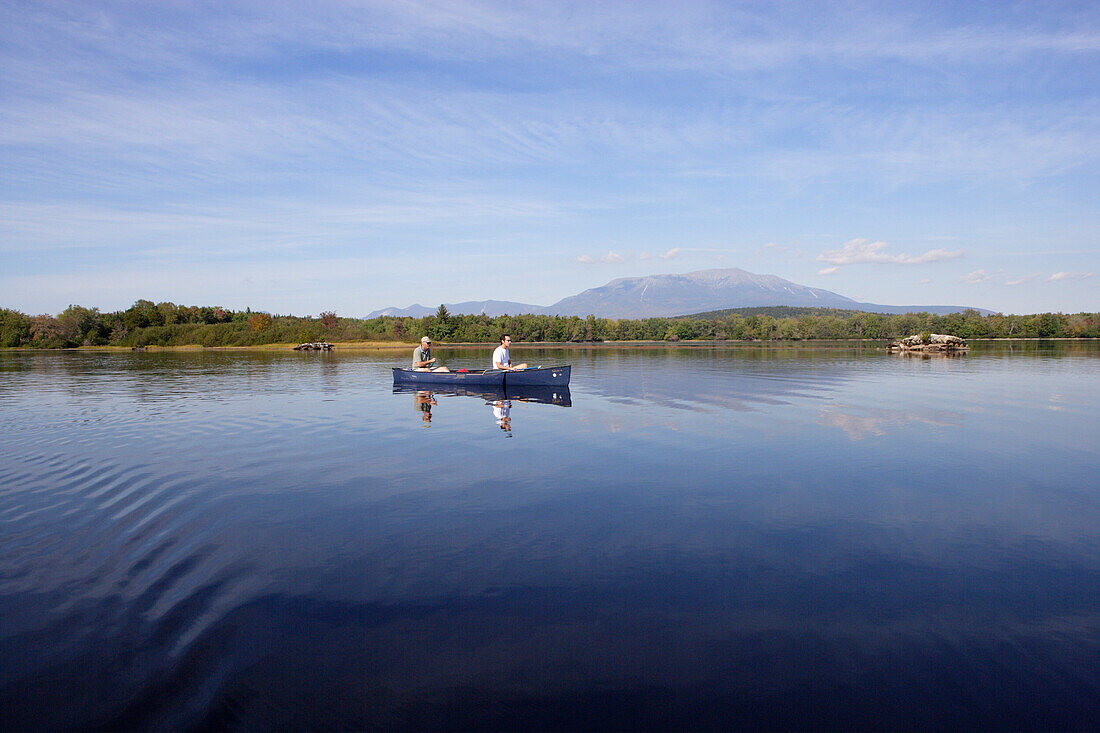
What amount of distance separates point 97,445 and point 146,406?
393 inches

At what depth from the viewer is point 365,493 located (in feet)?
39.2

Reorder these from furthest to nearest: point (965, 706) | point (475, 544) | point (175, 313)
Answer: point (175, 313) → point (475, 544) → point (965, 706)

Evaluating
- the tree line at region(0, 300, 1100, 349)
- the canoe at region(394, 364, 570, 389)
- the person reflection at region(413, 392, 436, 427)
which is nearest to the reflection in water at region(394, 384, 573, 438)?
the person reflection at region(413, 392, 436, 427)

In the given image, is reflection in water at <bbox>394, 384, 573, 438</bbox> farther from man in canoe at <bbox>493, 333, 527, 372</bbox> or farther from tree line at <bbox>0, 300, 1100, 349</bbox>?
tree line at <bbox>0, 300, 1100, 349</bbox>

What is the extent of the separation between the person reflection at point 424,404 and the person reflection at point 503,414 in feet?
8.36

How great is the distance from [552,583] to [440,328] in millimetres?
137683

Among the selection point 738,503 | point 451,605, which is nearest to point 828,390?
point 738,503

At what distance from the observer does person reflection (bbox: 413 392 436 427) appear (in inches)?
881

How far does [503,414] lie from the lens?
23438 millimetres

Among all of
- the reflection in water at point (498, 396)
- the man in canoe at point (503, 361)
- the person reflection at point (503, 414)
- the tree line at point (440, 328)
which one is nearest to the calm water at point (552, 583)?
the person reflection at point (503, 414)

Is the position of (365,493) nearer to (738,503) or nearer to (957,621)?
(738,503)

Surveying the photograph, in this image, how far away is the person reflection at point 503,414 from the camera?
2028 cm

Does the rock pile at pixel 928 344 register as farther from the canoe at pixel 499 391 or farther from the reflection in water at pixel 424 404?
the reflection in water at pixel 424 404

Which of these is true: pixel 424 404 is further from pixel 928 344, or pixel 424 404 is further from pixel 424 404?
pixel 928 344
